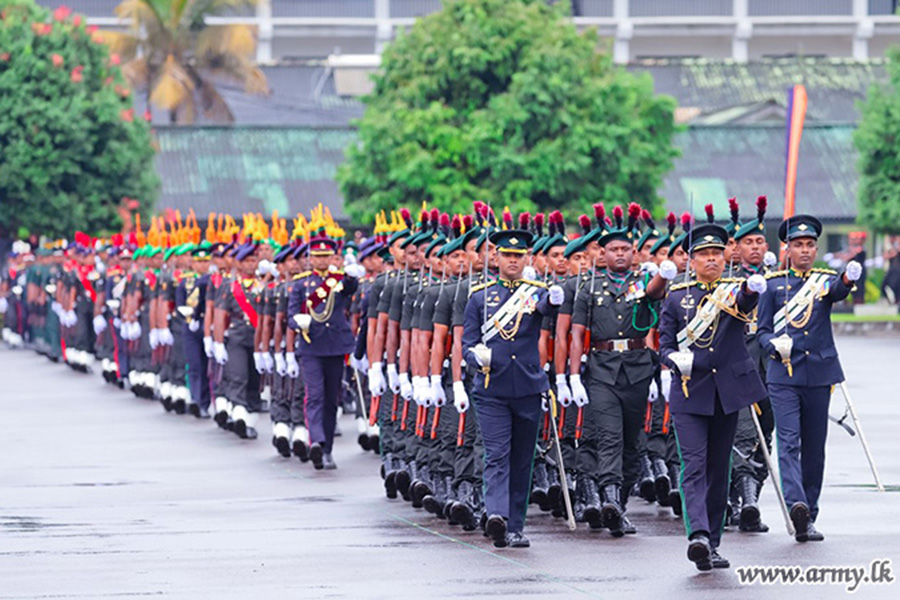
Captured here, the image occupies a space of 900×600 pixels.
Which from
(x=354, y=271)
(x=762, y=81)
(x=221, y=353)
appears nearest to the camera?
(x=354, y=271)

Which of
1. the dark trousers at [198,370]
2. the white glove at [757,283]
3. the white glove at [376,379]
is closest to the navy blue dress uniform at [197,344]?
the dark trousers at [198,370]

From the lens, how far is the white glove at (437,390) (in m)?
13.9

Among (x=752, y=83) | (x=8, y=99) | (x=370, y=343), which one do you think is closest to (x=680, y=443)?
(x=370, y=343)

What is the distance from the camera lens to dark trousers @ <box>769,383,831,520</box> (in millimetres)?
12891

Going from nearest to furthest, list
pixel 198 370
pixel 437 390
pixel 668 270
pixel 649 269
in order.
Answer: pixel 668 270, pixel 649 269, pixel 437 390, pixel 198 370

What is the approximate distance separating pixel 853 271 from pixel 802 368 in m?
0.91

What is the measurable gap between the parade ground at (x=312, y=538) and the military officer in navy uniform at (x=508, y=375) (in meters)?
0.30

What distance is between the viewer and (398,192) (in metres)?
41.3

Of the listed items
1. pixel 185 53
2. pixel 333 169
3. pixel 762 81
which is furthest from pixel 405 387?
pixel 762 81

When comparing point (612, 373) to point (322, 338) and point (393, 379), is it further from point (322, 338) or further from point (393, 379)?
point (322, 338)

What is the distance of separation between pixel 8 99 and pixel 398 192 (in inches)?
306

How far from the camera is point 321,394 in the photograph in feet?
56.5

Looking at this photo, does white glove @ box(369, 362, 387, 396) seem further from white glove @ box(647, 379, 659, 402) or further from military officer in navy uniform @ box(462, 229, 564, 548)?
military officer in navy uniform @ box(462, 229, 564, 548)

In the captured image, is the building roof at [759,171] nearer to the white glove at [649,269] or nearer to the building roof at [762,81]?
the building roof at [762,81]
